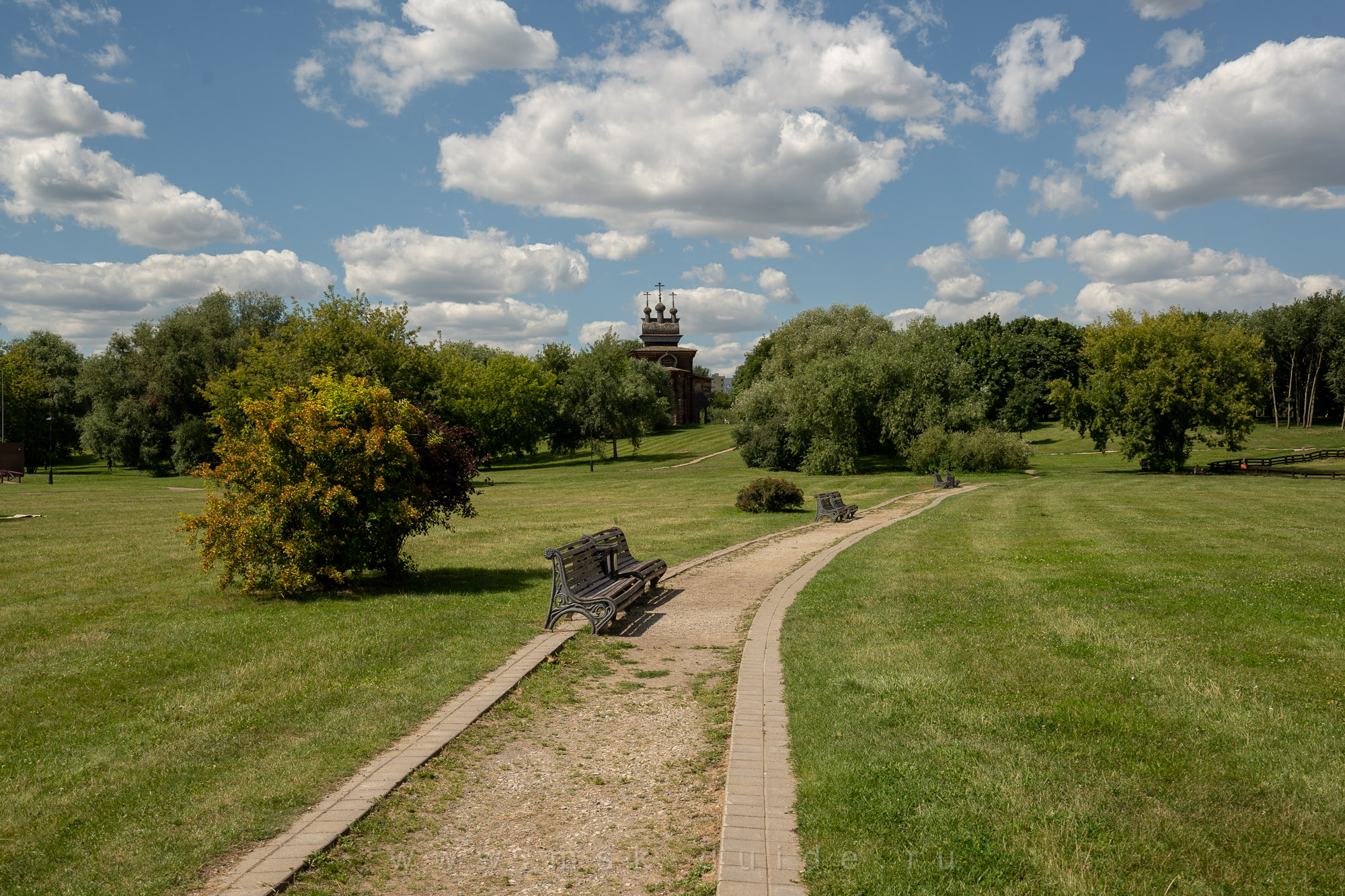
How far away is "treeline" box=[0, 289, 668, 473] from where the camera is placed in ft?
113

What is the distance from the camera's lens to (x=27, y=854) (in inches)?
161

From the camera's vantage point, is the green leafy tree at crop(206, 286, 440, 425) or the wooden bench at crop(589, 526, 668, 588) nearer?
the wooden bench at crop(589, 526, 668, 588)

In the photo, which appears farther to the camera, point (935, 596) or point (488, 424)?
point (488, 424)

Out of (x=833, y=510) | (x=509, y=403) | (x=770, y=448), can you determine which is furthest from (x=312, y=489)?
(x=509, y=403)

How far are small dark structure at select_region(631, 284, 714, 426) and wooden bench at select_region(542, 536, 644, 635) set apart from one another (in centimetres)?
8521

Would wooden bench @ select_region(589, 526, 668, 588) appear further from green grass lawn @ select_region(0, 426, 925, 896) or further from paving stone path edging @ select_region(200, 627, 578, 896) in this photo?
paving stone path edging @ select_region(200, 627, 578, 896)

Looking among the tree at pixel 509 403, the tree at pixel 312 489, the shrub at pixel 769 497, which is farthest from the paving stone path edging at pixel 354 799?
the tree at pixel 509 403

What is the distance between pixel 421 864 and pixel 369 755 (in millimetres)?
1473

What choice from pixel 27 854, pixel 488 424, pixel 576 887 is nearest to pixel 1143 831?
pixel 576 887

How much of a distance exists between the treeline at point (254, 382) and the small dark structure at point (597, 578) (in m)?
23.5

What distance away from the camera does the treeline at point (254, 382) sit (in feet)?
113

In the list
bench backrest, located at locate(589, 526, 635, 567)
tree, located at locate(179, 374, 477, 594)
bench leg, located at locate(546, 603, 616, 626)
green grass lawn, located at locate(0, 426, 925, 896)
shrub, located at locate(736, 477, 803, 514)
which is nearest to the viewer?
green grass lawn, located at locate(0, 426, 925, 896)

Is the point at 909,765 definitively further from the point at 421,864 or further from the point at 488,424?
the point at 488,424

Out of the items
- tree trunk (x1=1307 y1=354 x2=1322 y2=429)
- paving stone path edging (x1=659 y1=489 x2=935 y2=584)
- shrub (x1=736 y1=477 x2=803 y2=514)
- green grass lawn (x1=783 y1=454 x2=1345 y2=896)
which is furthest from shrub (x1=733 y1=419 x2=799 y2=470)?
tree trunk (x1=1307 y1=354 x2=1322 y2=429)
